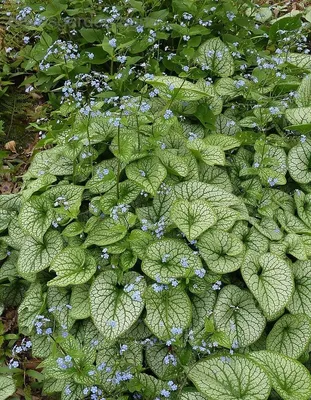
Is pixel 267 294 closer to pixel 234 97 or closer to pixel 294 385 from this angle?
pixel 294 385

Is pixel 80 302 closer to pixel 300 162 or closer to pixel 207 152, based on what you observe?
pixel 207 152

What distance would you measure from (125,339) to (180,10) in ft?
8.93

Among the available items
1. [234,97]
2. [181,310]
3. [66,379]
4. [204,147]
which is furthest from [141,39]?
[66,379]

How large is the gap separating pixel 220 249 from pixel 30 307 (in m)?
1.23

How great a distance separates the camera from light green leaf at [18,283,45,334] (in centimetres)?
319

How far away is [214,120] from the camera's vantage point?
3.80 metres

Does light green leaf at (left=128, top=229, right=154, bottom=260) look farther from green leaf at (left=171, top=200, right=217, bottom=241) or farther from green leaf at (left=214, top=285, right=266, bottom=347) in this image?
green leaf at (left=214, top=285, right=266, bottom=347)

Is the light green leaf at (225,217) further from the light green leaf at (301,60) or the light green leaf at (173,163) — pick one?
the light green leaf at (301,60)

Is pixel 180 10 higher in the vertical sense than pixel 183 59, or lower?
higher

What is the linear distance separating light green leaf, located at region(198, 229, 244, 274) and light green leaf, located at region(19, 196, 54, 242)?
97cm

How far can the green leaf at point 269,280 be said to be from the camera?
9.53 feet

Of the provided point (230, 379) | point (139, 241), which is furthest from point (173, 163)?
point (230, 379)

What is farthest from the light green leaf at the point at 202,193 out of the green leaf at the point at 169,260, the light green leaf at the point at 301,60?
the light green leaf at the point at 301,60

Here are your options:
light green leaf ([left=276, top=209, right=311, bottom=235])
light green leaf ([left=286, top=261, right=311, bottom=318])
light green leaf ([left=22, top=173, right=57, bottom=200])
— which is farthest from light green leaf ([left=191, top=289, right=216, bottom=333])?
light green leaf ([left=22, top=173, right=57, bottom=200])
